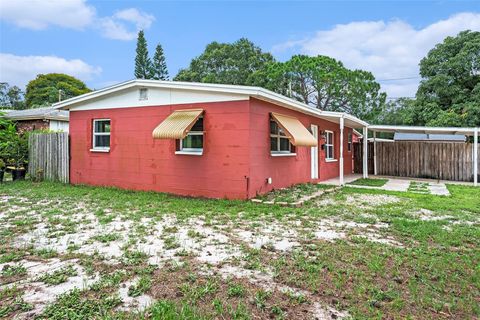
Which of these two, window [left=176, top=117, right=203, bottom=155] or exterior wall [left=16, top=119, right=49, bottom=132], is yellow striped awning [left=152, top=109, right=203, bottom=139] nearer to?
window [left=176, top=117, right=203, bottom=155]

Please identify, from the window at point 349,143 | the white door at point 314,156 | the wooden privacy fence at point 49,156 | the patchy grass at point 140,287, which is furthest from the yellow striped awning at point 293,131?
the window at point 349,143

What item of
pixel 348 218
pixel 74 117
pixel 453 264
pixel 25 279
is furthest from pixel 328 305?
pixel 74 117

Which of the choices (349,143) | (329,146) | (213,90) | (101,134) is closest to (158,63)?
(349,143)

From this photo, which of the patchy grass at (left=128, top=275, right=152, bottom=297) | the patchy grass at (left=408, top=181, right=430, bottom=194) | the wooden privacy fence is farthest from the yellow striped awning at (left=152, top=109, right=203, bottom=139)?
the patchy grass at (left=408, top=181, right=430, bottom=194)

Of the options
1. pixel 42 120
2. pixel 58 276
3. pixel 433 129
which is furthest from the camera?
pixel 42 120

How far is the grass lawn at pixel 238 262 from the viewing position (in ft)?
10.7

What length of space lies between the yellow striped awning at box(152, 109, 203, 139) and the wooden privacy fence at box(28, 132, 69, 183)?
6.11 metres

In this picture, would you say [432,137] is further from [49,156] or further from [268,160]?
[49,156]

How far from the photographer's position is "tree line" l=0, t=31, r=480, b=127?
24562 mm

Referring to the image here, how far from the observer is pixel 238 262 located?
4531 mm

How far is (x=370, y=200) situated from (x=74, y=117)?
12.1 metres

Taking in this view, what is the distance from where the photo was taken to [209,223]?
673cm

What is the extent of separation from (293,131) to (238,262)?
21.3 ft

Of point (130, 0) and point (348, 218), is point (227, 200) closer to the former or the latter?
point (348, 218)
